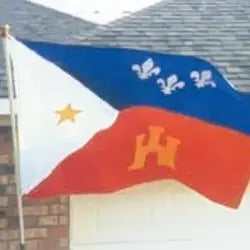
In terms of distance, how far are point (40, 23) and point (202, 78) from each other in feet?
13.2

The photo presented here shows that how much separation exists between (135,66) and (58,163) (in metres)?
0.86

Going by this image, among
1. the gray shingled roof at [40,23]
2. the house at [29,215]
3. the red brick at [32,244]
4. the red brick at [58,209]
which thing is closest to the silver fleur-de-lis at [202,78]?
the house at [29,215]

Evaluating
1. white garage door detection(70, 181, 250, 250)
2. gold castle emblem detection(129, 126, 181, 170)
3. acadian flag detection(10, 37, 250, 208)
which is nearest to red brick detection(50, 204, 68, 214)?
white garage door detection(70, 181, 250, 250)

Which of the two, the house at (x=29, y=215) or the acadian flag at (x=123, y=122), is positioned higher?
Result: the acadian flag at (x=123, y=122)

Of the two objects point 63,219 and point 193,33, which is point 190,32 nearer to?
point 193,33

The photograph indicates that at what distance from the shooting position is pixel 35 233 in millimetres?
6867

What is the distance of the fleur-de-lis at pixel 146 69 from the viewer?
5.95 m

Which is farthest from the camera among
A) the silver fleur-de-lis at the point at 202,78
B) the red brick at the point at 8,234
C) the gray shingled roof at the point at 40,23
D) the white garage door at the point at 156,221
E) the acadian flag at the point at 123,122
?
the gray shingled roof at the point at 40,23

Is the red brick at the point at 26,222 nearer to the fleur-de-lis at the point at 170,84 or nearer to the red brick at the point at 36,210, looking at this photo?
the red brick at the point at 36,210

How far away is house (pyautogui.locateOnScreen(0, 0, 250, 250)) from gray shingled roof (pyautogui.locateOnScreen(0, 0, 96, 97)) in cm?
21

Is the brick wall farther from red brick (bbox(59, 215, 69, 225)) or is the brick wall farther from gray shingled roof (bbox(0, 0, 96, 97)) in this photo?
gray shingled roof (bbox(0, 0, 96, 97))

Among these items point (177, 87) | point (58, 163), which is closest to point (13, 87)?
point (58, 163)

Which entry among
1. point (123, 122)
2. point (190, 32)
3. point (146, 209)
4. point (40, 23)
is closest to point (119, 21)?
point (190, 32)

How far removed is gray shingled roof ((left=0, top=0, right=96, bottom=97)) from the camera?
8820 mm
